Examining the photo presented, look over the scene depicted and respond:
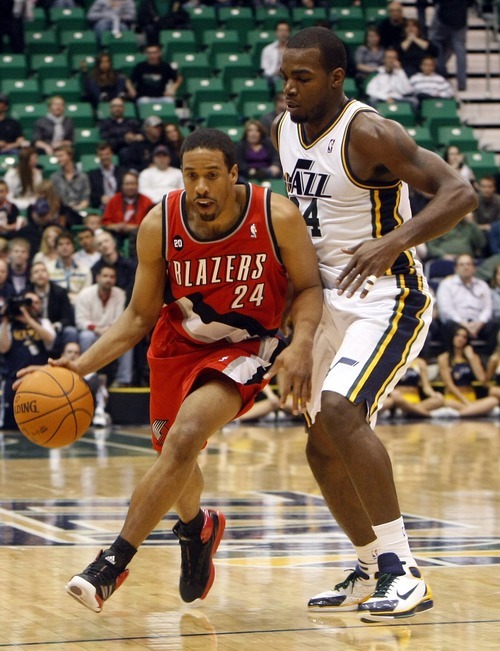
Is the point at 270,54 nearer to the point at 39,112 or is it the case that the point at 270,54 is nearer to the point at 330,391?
the point at 39,112

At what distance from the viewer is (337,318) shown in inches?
194

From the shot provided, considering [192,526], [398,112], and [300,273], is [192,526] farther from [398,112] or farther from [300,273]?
[398,112]

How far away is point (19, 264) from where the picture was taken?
12609 mm

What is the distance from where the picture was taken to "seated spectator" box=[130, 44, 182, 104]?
651 inches

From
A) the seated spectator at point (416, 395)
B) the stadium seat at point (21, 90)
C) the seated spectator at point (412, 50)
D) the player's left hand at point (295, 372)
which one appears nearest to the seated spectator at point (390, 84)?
the seated spectator at point (412, 50)

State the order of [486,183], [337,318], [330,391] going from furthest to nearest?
[486,183] → [337,318] → [330,391]

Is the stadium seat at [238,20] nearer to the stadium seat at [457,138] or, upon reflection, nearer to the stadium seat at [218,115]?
the stadium seat at [218,115]

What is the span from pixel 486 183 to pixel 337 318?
10974mm

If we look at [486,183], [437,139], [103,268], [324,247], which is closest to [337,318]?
[324,247]

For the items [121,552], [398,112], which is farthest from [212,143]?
[398,112]

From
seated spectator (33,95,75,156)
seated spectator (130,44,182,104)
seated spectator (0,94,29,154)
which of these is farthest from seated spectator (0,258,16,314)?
seated spectator (130,44,182,104)

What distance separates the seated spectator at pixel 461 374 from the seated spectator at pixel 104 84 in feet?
17.8

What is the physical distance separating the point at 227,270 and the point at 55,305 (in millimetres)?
8030

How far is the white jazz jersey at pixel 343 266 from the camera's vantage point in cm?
473
